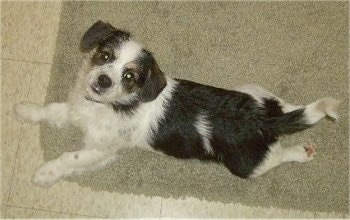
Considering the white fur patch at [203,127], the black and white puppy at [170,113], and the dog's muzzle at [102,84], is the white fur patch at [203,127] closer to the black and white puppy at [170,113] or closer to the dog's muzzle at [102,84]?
the black and white puppy at [170,113]

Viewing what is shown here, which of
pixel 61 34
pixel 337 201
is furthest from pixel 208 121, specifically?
pixel 61 34

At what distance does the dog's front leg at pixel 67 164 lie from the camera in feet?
10.8

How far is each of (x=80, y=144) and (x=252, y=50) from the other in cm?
171

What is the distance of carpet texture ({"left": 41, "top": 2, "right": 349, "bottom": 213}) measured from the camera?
355cm

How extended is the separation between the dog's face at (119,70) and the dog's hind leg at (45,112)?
2.24 feet

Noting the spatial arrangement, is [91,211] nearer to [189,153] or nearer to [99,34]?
[189,153]

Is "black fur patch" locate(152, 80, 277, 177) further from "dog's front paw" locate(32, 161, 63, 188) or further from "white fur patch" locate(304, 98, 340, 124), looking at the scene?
"dog's front paw" locate(32, 161, 63, 188)

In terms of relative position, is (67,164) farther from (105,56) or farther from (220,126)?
(220,126)

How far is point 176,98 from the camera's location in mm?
2977

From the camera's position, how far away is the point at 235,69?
383 cm

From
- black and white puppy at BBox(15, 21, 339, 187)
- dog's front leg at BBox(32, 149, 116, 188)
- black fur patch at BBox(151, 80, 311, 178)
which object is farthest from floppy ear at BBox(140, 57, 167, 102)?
dog's front leg at BBox(32, 149, 116, 188)

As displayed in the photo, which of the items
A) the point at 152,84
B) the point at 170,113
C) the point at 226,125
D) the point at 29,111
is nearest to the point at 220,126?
the point at 226,125

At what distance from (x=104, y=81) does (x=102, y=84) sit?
3cm

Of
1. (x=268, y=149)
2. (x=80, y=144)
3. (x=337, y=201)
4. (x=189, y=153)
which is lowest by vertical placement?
(x=80, y=144)
